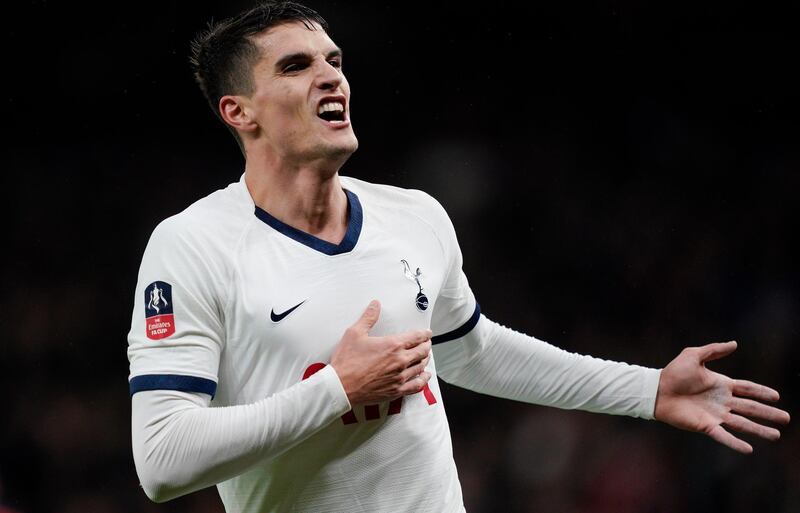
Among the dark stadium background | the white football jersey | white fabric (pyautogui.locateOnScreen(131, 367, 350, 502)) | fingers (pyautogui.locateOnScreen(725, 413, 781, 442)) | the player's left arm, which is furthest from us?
the dark stadium background

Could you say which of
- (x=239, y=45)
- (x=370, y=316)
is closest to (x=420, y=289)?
(x=370, y=316)

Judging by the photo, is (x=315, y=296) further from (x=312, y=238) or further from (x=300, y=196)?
(x=300, y=196)

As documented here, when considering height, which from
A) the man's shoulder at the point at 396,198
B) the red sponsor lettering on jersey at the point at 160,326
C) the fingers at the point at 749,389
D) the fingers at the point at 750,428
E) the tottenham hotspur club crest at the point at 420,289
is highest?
the man's shoulder at the point at 396,198

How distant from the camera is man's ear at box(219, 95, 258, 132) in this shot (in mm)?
2352

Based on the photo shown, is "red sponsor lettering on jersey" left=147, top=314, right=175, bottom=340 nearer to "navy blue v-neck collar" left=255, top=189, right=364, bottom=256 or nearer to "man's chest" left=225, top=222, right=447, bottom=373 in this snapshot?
"man's chest" left=225, top=222, right=447, bottom=373

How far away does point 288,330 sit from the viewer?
6.89 feet

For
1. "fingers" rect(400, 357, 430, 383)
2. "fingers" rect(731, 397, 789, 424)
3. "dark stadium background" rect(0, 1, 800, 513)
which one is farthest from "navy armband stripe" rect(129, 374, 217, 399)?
"dark stadium background" rect(0, 1, 800, 513)

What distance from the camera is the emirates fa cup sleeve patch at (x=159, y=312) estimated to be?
2010 mm

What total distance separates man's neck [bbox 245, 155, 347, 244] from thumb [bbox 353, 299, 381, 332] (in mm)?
207

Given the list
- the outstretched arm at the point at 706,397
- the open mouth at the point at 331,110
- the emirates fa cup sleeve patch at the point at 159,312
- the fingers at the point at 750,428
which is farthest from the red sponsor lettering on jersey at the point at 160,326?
the fingers at the point at 750,428

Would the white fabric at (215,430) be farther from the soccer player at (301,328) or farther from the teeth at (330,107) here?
the teeth at (330,107)

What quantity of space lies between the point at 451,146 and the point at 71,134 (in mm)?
1928

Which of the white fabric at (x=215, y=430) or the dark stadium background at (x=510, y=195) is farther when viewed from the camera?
the dark stadium background at (x=510, y=195)

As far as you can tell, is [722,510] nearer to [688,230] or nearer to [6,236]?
[688,230]
